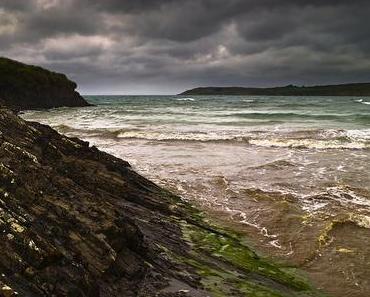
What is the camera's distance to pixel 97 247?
700cm

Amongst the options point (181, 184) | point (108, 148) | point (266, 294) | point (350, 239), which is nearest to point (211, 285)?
point (266, 294)

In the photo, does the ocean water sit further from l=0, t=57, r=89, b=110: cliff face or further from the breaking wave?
l=0, t=57, r=89, b=110: cliff face

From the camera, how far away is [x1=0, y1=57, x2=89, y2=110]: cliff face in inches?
3004

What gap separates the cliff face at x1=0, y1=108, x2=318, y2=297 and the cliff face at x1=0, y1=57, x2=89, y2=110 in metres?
66.7

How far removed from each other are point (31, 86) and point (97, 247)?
78.9 m

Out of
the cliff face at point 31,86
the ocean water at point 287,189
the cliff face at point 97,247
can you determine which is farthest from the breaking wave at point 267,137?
the cliff face at point 31,86

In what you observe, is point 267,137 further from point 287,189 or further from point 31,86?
point 31,86

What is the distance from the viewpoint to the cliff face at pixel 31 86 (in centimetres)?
7631

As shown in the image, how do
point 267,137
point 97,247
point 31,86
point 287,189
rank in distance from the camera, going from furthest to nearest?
point 31,86 < point 267,137 < point 287,189 < point 97,247

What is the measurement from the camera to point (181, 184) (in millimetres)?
17547

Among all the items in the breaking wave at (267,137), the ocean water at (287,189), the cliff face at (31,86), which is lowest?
the ocean water at (287,189)

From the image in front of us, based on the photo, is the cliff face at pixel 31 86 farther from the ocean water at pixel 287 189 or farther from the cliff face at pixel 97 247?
the cliff face at pixel 97 247

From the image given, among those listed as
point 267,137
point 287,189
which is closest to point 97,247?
point 287,189

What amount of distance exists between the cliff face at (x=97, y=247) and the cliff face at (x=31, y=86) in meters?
66.7
